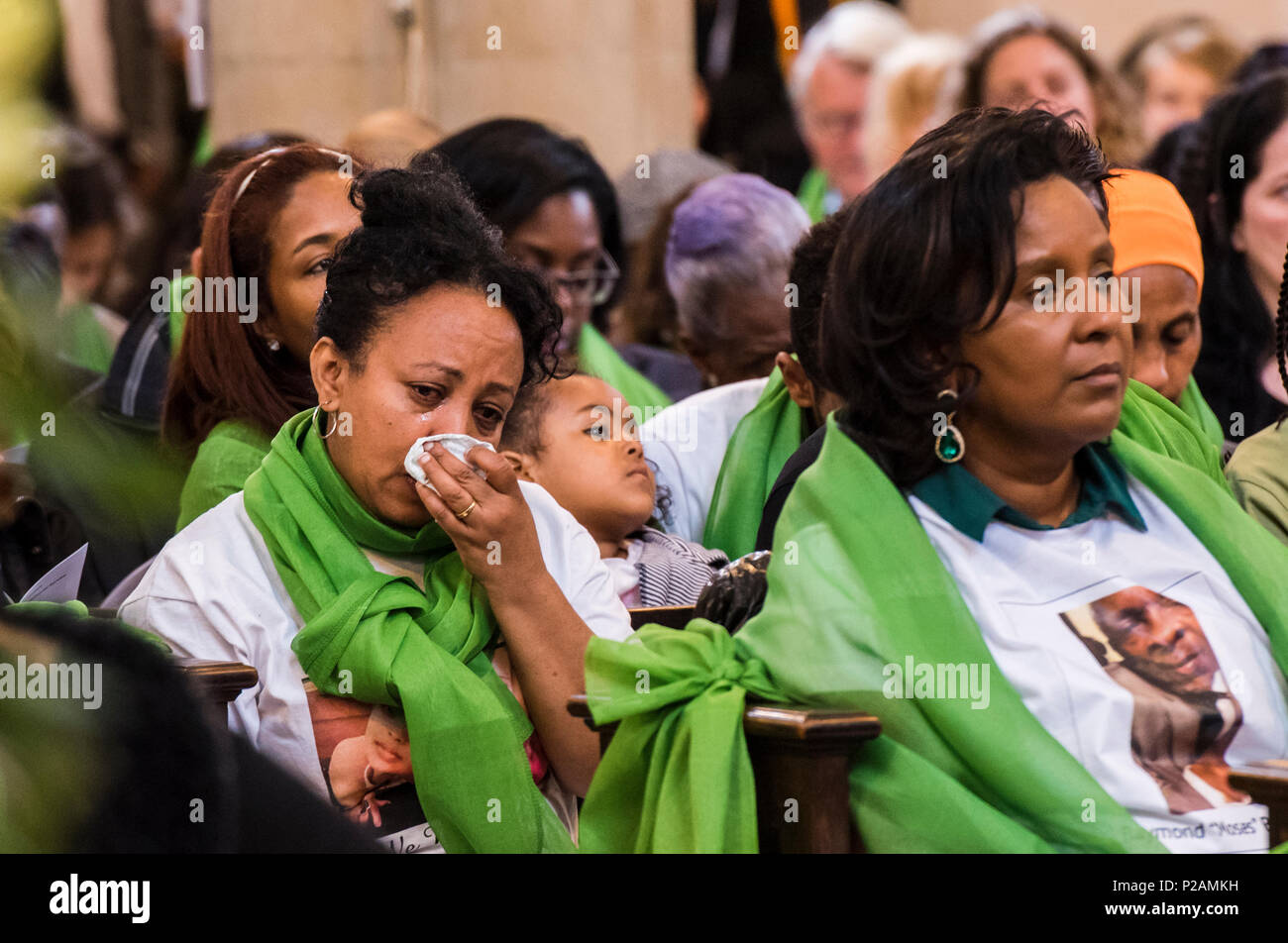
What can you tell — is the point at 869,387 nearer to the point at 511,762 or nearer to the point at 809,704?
the point at 809,704

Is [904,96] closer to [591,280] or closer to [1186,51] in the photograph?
[1186,51]

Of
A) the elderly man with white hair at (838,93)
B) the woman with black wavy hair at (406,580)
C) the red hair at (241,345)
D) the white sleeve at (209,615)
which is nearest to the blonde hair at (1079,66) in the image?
the elderly man with white hair at (838,93)

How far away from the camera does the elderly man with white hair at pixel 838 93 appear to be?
7988 millimetres

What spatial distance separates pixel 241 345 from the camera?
3.45 m

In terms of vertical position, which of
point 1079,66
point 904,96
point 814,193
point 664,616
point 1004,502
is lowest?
point 664,616

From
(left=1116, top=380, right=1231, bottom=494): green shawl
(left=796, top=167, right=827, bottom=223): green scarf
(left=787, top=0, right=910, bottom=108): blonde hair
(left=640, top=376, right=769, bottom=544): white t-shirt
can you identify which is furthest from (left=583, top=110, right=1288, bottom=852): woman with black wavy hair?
(left=787, top=0, right=910, bottom=108): blonde hair

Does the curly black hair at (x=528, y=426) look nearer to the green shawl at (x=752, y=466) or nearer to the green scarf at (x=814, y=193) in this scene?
the green shawl at (x=752, y=466)

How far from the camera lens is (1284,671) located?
2455 millimetres

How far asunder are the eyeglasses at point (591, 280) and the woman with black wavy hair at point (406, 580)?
5.94 ft

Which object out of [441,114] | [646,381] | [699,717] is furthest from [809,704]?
[441,114]

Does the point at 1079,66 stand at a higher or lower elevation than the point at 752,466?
higher

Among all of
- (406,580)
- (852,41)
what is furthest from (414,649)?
(852,41)

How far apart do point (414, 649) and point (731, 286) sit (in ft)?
8.12
